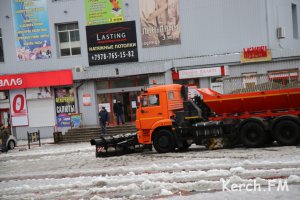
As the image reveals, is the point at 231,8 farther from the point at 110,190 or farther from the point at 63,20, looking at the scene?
the point at 110,190

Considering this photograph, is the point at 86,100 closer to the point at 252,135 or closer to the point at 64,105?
the point at 64,105

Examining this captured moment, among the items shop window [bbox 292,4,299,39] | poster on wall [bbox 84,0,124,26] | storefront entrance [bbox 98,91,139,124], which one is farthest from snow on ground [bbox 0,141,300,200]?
shop window [bbox 292,4,299,39]

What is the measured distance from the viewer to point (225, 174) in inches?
477

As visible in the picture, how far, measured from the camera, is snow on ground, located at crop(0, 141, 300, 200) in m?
10.2

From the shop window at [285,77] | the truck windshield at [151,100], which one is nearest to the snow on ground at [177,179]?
the truck windshield at [151,100]

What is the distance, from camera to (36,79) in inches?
1441

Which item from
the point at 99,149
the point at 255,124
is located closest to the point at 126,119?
the point at 99,149

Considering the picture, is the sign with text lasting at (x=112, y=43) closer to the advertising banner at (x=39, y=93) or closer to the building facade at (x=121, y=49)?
the building facade at (x=121, y=49)

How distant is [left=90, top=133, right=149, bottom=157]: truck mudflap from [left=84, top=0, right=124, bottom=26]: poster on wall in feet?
52.2

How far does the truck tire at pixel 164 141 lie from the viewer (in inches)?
790

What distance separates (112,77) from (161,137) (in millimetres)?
15941

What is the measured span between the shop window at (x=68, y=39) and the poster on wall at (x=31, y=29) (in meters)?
0.87

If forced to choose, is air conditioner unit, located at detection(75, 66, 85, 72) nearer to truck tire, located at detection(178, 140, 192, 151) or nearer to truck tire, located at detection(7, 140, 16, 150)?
truck tire, located at detection(7, 140, 16, 150)

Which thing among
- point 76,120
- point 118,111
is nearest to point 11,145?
point 76,120
